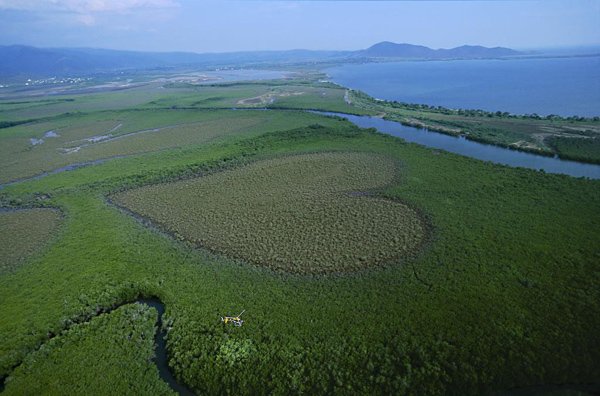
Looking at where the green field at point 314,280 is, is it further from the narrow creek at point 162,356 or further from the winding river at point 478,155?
the winding river at point 478,155

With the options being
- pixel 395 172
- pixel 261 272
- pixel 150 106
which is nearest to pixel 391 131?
pixel 395 172

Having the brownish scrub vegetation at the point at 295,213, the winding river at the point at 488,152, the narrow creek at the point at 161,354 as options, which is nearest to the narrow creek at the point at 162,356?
the narrow creek at the point at 161,354

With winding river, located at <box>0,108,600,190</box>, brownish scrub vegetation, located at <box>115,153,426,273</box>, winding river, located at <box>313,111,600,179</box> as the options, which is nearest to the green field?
brownish scrub vegetation, located at <box>115,153,426,273</box>

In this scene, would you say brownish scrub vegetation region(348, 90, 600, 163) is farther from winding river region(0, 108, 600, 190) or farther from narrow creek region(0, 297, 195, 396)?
narrow creek region(0, 297, 195, 396)

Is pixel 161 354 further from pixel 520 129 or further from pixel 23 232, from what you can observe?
pixel 520 129

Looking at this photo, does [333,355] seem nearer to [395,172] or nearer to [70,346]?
[70,346]
